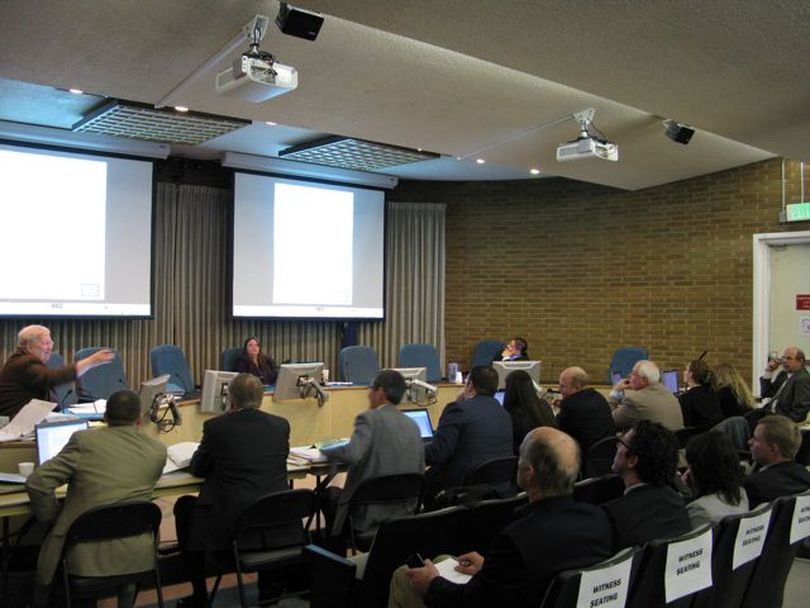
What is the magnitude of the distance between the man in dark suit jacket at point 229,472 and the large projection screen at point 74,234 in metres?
4.65

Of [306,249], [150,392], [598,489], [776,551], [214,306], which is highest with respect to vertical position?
[306,249]

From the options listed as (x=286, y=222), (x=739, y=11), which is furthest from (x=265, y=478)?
(x=286, y=222)

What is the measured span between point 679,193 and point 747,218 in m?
0.88

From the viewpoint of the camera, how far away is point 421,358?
9258 millimetres

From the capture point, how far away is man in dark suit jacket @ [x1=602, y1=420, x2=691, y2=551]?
2.61m

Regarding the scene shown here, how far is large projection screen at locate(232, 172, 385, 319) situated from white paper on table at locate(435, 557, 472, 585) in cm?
652

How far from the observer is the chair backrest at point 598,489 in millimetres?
3529

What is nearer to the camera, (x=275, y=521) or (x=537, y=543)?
(x=537, y=543)

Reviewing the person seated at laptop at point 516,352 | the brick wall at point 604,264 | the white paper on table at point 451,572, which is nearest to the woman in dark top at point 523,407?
the white paper on table at point 451,572

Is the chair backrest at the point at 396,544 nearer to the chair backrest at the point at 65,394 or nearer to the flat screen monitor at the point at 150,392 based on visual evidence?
the flat screen monitor at the point at 150,392

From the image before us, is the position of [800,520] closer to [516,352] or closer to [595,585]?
[595,585]

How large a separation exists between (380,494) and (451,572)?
1213 mm

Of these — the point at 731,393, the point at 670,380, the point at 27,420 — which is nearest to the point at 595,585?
the point at 27,420

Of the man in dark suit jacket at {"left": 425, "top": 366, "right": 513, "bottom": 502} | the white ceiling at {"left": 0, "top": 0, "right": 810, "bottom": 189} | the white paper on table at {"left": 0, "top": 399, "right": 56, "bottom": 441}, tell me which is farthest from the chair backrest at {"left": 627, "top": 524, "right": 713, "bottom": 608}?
the white paper on table at {"left": 0, "top": 399, "right": 56, "bottom": 441}
